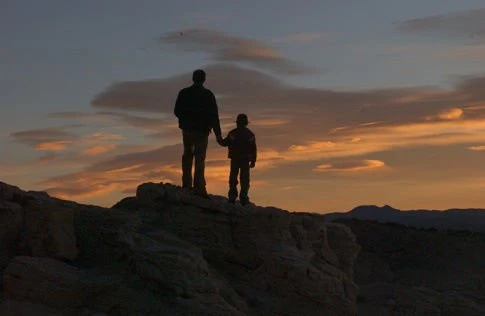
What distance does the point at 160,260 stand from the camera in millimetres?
14930

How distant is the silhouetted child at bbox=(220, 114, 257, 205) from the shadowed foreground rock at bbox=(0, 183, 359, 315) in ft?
2.12

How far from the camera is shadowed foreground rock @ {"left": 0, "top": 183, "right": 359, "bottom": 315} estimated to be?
14.3 metres

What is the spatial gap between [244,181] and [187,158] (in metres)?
1.96

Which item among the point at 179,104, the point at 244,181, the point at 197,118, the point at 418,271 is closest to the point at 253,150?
the point at 244,181

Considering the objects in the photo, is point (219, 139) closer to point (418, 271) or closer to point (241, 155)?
point (241, 155)

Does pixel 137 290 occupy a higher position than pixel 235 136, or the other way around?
pixel 235 136

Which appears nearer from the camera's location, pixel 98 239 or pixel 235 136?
pixel 98 239

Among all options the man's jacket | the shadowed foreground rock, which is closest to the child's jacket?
the shadowed foreground rock

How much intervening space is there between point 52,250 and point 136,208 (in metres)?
2.91

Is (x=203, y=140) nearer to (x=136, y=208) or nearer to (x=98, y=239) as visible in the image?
(x=136, y=208)

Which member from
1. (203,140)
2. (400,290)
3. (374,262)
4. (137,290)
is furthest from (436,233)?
(137,290)

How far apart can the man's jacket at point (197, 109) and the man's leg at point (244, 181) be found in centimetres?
186

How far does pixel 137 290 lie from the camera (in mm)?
14625

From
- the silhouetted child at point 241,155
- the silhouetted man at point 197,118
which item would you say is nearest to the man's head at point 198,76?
the silhouetted man at point 197,118
